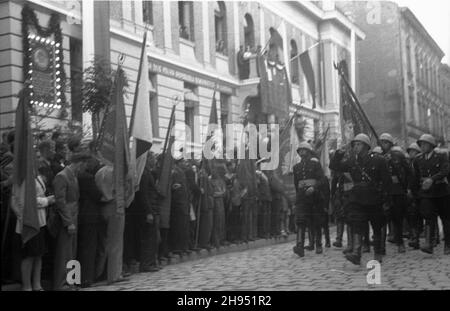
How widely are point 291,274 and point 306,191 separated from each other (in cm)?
220

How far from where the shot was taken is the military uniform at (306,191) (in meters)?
8.56

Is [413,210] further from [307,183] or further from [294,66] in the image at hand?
[294,66]

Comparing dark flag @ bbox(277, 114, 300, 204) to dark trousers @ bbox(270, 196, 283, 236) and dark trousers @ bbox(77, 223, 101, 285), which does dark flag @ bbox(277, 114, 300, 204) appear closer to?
dark trousers @ bbox(270, 196, 283, 236)

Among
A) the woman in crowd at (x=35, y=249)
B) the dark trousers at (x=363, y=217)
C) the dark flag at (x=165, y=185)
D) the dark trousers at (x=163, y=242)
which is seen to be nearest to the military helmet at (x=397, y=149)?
the dark trousers at (x=363, y=217)

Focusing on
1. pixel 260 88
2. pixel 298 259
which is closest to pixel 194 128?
pixel 260 88

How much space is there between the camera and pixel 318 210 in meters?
8.97

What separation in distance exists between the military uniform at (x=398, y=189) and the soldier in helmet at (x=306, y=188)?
0.88 metres

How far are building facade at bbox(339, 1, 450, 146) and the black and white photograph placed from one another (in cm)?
2

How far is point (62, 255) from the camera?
20.0 feet

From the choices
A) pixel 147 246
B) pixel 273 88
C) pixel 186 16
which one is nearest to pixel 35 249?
pixel 147 246

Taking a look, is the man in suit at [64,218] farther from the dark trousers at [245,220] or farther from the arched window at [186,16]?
the dark trousers at [245,220]

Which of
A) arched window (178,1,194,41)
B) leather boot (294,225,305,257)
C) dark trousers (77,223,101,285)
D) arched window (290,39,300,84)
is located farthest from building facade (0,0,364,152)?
leather boot (294,225,305,257)

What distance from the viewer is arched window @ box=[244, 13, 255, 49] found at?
24.4ft

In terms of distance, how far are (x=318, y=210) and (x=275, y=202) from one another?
1.36 meters
